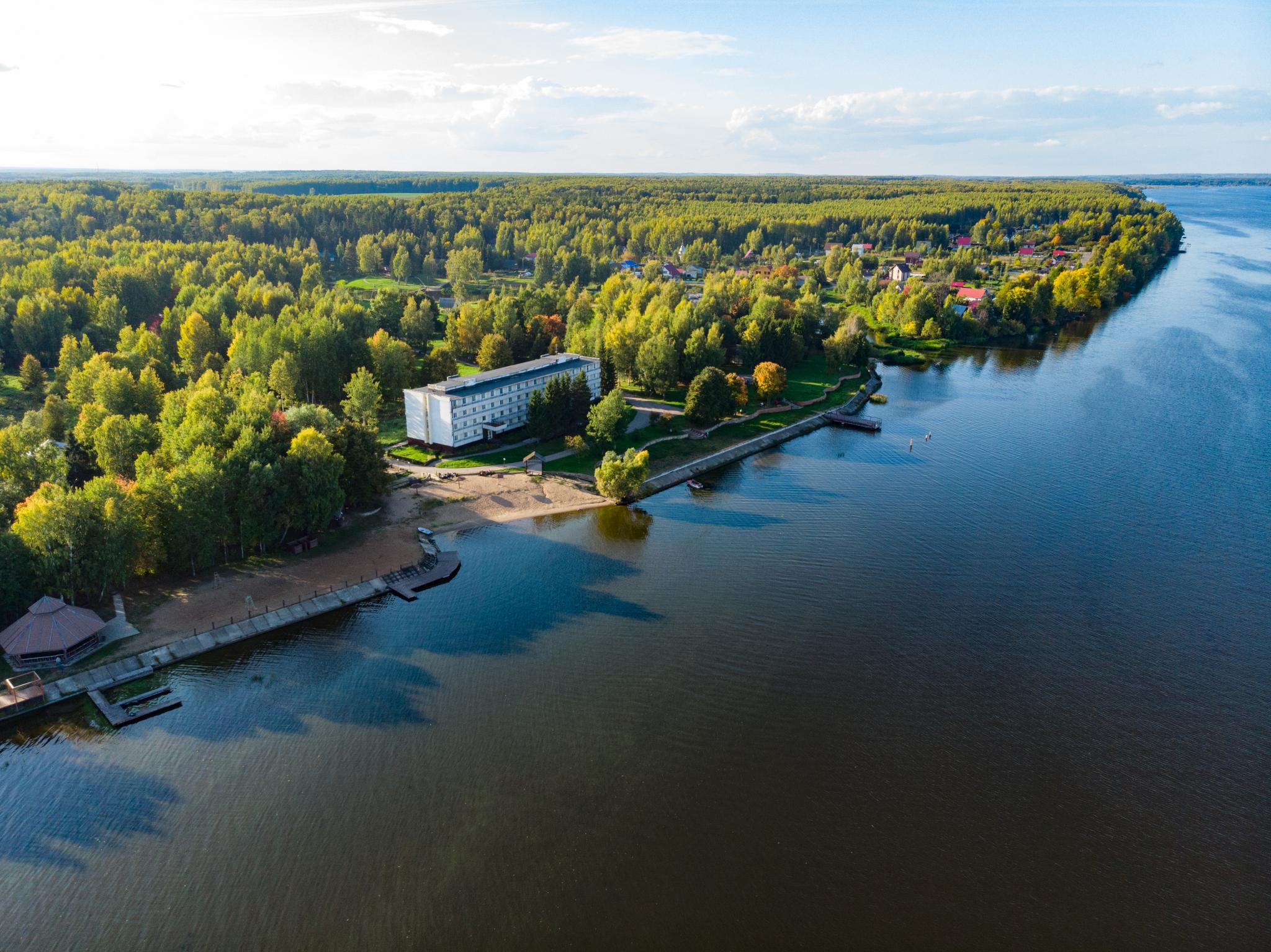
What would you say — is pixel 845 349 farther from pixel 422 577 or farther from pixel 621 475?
pixel 422 577

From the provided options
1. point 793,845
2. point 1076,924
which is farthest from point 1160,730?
point 793,845

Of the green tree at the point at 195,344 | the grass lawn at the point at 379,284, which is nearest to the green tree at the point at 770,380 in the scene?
the green tree at the point at 195,344

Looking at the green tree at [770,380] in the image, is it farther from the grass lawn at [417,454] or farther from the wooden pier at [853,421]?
the grass lawn at [417,454]

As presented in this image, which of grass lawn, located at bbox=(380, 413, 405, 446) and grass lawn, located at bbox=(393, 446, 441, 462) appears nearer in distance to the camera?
grass lawn, located at bbox=(393, 446, 441, 462)

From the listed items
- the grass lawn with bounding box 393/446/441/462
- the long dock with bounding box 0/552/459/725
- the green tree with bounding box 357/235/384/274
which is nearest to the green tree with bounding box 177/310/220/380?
the grass lawn with bounding box 393/446/441/462

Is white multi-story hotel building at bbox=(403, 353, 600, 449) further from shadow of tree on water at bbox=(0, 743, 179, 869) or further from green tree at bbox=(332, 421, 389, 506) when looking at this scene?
shadow of tree on water at bbox=(0, 743, 179, 869)

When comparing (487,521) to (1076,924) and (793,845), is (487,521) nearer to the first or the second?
(793,845)
